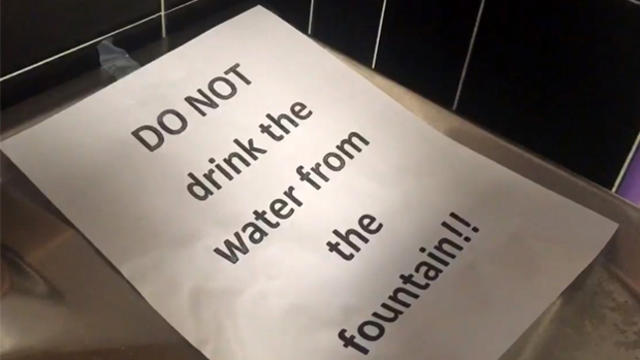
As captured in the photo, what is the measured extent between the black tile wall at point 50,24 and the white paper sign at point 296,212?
0.18ft

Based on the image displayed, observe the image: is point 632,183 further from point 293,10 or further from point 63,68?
point 63,68

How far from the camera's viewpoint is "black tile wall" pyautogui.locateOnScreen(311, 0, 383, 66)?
2.35 feet

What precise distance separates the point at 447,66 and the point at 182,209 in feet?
0.92

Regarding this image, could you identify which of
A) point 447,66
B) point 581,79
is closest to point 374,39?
point 447,66

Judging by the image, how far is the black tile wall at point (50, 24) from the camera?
0.55 metres

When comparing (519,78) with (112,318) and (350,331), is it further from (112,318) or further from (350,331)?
(112,318)

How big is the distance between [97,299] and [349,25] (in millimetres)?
357

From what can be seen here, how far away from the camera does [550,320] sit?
1.82ft

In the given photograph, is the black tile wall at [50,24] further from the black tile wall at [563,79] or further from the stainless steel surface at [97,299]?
the black tile wall at [563,79]

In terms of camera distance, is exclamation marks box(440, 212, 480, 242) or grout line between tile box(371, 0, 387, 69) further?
grout line between tile box(371, 0, 387, 69)

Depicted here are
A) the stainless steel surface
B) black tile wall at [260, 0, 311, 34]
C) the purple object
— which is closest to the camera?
the stainless steel surface

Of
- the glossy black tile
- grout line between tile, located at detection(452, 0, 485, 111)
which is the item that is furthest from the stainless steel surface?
grout line between tile, located at detection(452, 0, 485, 111)

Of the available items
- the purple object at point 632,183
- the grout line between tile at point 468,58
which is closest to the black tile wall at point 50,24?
the grout line between tile at point 468,58

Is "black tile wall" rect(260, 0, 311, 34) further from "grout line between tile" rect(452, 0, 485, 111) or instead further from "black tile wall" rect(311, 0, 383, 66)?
"grout line between tile" rect(452, 0, 485, 111)
